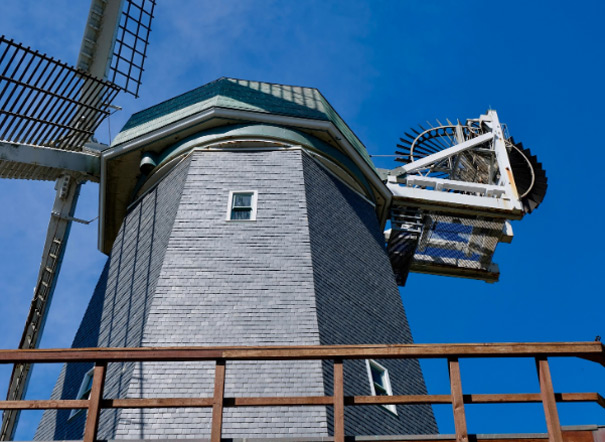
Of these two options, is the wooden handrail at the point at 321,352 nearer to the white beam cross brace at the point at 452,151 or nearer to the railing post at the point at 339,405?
the railing post at the point at 339,405

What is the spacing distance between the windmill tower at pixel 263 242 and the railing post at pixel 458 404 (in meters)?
4.11

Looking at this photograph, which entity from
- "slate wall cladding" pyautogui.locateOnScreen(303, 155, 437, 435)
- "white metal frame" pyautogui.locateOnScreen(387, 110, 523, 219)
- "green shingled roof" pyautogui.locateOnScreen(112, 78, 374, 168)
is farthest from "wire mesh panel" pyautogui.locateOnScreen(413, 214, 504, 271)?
"slate wall cladding" pyautogui.locateOnScreen(303, 155, 437, 435)

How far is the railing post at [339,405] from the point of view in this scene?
866cm

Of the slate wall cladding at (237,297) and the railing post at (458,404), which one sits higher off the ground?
the slate wall cladding at (237,297)

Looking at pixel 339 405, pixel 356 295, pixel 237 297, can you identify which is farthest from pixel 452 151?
pixel 339 405

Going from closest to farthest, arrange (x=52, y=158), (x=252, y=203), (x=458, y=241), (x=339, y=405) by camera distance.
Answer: (x=339, y=405), (x=252, y=203), (x=52, y=158), (x=458, y=241)

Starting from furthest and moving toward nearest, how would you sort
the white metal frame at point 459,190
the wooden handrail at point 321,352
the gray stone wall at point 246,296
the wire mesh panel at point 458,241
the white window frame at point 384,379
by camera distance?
1. the wire mesh panel at point 458,241
2. the white metal frame at point 459,190
3. the white window frame at point 384,379
4. the gray stone wall at point 246,296
5. the wooden handrail at point 321,352

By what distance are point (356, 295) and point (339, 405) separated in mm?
7975

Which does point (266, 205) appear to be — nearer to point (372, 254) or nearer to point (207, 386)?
point (372, 254)

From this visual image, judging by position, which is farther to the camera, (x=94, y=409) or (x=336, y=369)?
(x=336, y=369)

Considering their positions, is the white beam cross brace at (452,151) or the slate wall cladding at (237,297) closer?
the slate wall cladding at (237,297)

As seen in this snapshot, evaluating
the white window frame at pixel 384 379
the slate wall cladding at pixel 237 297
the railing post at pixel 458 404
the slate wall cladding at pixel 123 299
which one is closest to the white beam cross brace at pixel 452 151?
the slate wall cladding at pixel 237 297

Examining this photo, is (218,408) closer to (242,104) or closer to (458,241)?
(242,104)

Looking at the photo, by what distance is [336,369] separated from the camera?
9211 mm
